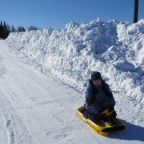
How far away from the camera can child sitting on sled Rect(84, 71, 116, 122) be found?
7660 mm

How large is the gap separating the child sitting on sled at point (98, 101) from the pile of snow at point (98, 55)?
169 centimetres

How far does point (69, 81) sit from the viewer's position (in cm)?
1226

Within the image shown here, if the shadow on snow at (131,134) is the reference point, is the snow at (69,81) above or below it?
above

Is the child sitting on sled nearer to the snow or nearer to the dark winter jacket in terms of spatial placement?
the dark winter jacket

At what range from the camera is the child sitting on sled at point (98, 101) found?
302 inches

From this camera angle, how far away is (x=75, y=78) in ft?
40.0

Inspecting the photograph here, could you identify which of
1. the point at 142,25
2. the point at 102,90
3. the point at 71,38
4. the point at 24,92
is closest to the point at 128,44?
the point at 142,25

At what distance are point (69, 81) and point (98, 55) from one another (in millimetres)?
1830

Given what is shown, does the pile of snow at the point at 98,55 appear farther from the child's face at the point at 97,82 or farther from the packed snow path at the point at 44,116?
the child's face at the point at 97,82

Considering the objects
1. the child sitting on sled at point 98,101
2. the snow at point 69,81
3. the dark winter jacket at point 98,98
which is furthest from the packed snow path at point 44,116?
the dark winter jacket at point 98,98

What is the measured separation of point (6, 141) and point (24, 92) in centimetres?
426

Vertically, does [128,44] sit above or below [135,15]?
below

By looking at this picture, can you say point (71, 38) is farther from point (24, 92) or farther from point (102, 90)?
point (102, 90)

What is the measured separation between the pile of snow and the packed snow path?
0.92m
